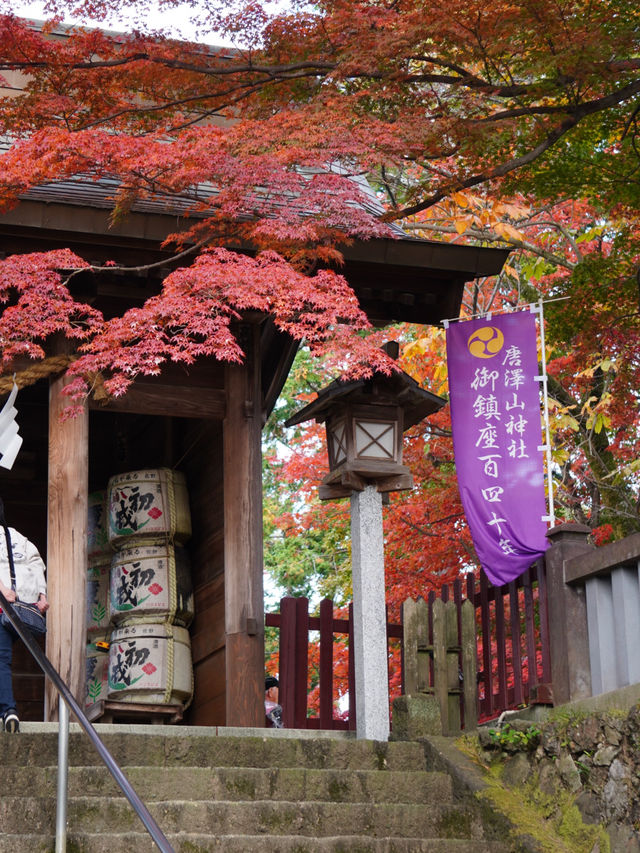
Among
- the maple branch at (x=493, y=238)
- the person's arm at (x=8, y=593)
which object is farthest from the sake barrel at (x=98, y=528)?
the maple branch at (x=493, y=238)

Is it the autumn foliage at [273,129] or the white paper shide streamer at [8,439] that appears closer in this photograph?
the autumn foliage at [273,129]

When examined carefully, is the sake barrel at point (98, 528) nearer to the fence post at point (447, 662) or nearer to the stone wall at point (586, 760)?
the fence post at point (447, 662)

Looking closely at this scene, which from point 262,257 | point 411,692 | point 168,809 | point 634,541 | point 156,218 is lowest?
point 168,809

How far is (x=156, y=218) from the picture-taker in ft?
30.8

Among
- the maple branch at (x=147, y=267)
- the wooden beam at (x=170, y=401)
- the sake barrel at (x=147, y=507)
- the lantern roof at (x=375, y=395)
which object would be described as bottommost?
the sake barrel at (x=147, y=507)

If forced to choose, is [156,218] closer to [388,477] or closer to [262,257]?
[262,257]

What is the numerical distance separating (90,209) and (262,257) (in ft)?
5.62

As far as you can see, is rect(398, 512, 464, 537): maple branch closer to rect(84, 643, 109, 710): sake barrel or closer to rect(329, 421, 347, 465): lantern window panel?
rect(84, 643, 109, 710): sake barrel

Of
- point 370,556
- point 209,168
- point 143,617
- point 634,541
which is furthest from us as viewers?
point 143,617

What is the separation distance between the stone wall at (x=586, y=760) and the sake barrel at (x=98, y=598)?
4637 millimetres

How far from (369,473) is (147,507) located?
2767 millimetres

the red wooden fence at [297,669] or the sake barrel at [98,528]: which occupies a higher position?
the sake barrel at [98,528]

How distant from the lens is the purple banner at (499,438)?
29.2ft

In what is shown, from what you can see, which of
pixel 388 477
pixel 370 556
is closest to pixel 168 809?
pixel 370 556
